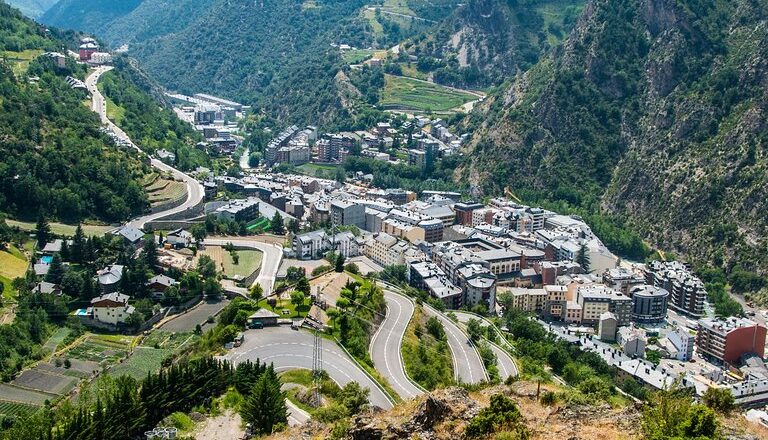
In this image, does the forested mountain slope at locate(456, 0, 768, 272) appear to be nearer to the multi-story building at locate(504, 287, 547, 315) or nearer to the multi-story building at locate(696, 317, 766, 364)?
the multi-story building at locate(696, 317, 766, 364)

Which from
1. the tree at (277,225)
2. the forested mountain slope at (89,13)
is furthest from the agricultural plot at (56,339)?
the forested mountain slope at (89,13)

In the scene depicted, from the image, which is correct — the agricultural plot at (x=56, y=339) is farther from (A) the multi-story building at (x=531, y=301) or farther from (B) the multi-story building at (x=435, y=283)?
(A) the multi-story building at (x=531, y=301)

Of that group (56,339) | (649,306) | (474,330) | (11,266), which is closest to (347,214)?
(474,330)

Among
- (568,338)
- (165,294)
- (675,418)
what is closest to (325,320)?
(165,294)

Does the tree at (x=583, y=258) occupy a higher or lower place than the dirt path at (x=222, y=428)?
lower

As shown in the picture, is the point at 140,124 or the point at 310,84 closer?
the point at 140,124

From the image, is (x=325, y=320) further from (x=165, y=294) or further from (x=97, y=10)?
(x=97, y=10)
